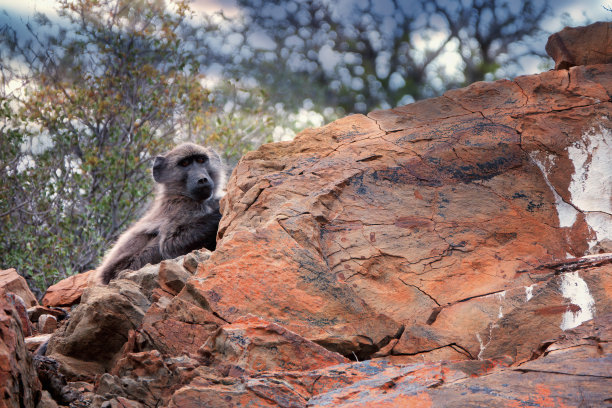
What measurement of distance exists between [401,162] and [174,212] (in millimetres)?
3438

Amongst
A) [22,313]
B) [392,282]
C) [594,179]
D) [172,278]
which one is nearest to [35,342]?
[22,313]

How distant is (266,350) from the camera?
119 inches

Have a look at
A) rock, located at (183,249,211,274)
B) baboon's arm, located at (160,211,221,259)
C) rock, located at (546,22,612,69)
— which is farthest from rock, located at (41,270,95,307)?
rock, located at (546,22,612,69)

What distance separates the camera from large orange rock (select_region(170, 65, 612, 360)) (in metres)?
3.55

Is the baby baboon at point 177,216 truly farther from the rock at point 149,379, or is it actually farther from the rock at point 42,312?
the rock at point 149,379

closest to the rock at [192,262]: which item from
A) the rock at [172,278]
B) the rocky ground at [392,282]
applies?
the rocky ground at [392,282]

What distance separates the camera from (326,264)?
3854 mm

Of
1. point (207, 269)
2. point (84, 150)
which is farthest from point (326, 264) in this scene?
point (84, 150)

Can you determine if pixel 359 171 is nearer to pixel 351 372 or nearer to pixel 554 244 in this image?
pixel 554 244

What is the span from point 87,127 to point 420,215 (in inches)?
304

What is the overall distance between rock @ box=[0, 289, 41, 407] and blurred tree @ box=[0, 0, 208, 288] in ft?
21.1

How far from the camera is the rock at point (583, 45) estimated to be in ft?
17.1

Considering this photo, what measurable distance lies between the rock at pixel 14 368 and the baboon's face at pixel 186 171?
166 inches

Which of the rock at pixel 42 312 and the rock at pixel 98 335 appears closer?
the rock at pixel 98 335
